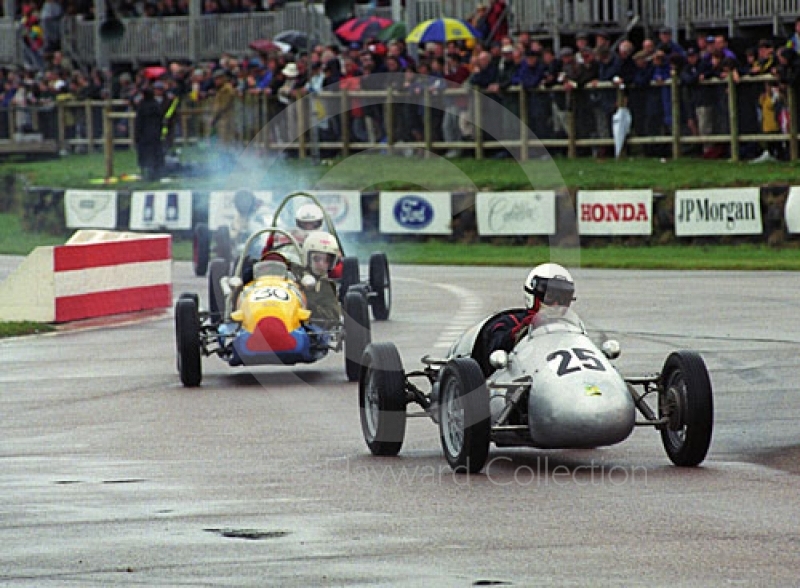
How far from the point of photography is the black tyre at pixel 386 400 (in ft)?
34.0

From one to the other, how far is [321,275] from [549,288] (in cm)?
610

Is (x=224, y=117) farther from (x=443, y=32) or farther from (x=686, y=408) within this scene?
(x=686, y=408)

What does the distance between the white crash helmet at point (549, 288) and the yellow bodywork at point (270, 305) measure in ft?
14.1

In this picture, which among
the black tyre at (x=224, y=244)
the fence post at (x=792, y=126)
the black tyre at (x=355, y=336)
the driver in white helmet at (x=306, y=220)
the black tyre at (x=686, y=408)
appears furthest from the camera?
the fence post at (x=792, y=126)

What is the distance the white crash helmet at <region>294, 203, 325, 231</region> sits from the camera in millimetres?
18469

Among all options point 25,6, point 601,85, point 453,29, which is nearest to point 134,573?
point 601,85

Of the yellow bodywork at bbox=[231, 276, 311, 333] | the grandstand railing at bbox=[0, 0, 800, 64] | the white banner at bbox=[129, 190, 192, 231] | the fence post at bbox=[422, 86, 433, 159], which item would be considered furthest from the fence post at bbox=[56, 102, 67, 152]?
the yellow bodywork at bbox=[231, 276, 311, 333]

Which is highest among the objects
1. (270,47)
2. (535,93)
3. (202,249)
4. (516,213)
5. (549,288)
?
(270,47)

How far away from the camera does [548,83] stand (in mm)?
33594

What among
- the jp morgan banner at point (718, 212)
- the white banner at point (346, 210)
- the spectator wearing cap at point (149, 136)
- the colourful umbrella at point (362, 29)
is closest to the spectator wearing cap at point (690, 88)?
the jp morgan banner at point (718, 212)

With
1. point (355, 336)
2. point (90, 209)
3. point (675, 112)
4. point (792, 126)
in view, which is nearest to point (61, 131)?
point (90, 209)

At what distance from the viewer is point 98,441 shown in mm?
11383

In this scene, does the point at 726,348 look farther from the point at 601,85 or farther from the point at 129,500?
the point at 601,85

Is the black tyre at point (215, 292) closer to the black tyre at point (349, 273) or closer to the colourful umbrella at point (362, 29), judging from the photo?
the black tyre at point (349, 273)
